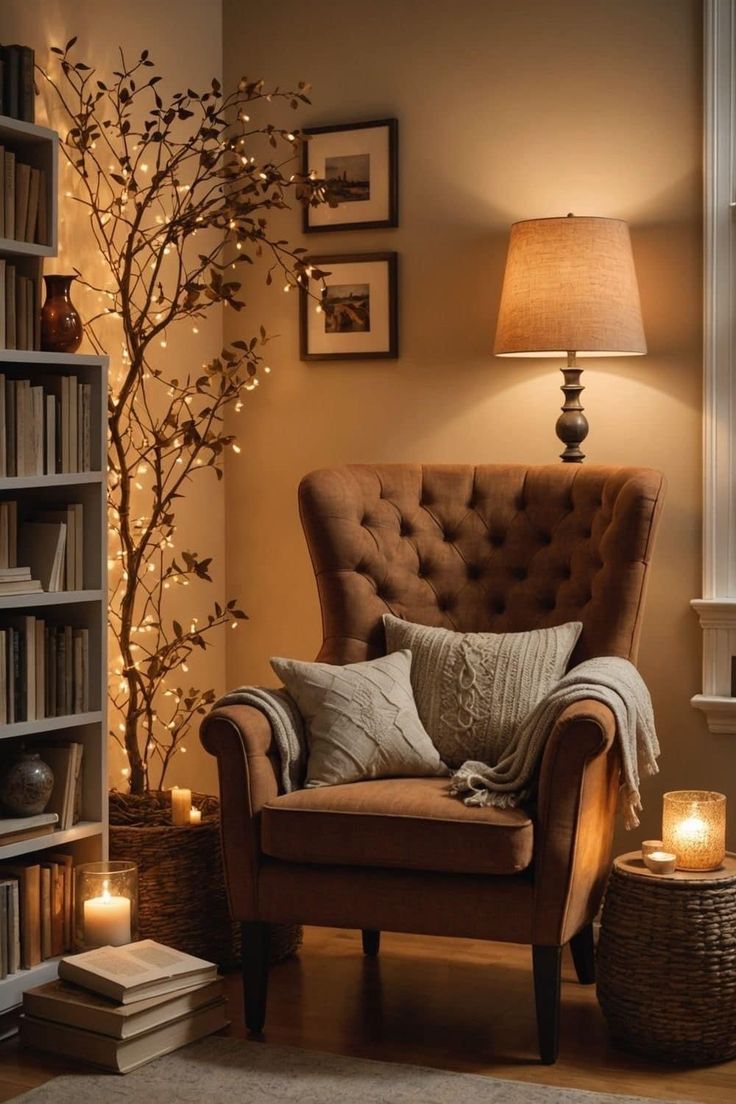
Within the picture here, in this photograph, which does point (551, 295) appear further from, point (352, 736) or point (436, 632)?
point (352, 736)

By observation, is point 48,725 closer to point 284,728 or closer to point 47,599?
point 47,599

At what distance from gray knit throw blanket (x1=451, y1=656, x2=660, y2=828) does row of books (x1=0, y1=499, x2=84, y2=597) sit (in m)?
0.96

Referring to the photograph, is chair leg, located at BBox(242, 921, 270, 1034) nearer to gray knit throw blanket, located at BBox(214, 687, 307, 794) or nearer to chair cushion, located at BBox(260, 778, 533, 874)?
chair cushion, located at BBox(260, 778, 533, 874)

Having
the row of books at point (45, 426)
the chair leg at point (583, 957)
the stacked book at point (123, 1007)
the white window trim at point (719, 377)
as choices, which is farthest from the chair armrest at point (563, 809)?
the row of books at point (45, 426)

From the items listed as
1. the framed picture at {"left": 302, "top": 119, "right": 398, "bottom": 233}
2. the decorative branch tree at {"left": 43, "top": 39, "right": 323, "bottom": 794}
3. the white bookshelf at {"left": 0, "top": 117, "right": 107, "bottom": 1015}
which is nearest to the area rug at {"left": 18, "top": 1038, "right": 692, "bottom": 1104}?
the white bookshelf at {"left": 0, "top": 117, "right": 107, "bottom": 1015}

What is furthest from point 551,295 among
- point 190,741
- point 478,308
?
point 190,741

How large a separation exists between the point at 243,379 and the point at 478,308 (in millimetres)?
754

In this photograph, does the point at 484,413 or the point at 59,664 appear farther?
the point at 484,413

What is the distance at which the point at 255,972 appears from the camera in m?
2.92

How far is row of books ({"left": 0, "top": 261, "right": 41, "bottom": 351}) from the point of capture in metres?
2.95

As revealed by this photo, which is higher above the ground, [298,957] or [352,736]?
[352,736]

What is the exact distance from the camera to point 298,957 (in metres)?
3.42

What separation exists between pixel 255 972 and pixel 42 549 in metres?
1.01

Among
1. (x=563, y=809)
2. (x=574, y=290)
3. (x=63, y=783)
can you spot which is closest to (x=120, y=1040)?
(x=63, y=783)
